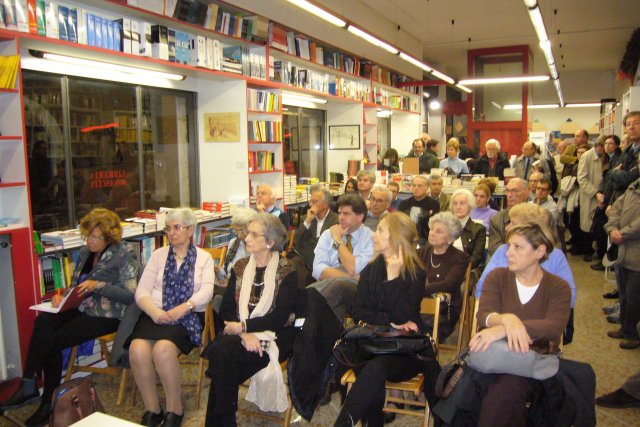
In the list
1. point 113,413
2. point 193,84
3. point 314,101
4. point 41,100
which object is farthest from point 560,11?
point 113,413

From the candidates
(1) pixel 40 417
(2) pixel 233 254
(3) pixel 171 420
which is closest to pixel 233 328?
(3) pixel 171 420

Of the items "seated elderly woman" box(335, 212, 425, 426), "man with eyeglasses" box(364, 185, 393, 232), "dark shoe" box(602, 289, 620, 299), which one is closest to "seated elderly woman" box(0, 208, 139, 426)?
"seated elderly woman" box(335, 212, 425, 426)

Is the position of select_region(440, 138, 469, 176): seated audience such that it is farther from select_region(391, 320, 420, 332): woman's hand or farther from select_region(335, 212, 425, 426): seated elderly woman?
select_region(391, 320, 420, 332): woman's hand

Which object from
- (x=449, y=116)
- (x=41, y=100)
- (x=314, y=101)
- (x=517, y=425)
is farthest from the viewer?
(x=449, y=116)

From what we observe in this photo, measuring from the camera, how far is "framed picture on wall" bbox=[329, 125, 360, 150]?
936cm

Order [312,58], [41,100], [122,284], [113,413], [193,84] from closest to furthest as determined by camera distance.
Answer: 1. [113,413]
2. [122,284]
3. [41,100]
4. [193,84]
5. [312,58]

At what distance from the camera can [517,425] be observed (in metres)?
2.49

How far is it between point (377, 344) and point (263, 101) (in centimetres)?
416

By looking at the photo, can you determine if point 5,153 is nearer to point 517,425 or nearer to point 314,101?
point 517,425

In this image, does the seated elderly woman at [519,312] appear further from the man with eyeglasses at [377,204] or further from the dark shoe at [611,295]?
the dark shoe at [611,295]

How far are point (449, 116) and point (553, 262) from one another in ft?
47.8

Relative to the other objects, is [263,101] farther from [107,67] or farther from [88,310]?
[88,310]

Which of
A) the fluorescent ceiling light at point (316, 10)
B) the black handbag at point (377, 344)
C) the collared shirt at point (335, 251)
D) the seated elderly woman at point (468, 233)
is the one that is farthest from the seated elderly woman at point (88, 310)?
the fluorescent ceiling light at point (316, 10)

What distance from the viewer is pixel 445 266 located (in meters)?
3.94
